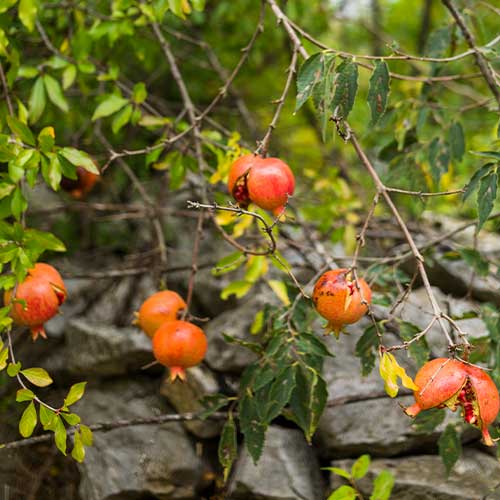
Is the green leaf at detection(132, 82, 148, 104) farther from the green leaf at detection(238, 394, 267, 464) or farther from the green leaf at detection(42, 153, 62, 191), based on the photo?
the green leaf at detection(238, 394, 267, 464)

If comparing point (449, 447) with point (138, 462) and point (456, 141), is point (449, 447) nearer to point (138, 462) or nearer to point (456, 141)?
point (456, 141)

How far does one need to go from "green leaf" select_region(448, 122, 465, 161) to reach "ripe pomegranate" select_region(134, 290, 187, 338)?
3.19ft

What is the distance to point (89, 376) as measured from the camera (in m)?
2.48

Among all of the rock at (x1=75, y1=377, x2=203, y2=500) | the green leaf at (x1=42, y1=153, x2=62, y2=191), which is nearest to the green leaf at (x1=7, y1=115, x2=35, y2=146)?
the green leaf at (x1=42, y1=153, x2=62, y2=191)

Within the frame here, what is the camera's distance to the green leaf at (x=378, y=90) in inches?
56.7

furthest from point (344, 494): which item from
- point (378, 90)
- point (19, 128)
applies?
point (19, 128)

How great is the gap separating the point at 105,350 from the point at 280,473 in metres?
0.76

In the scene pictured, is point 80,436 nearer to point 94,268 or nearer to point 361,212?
point 94,268

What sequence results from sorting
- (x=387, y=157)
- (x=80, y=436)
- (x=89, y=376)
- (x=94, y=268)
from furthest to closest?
(x=94, y=268) < (x=89, y=376) < (x=387, y=157) < (x=80, y=436)

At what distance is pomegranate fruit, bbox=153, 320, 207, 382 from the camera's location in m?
1.58

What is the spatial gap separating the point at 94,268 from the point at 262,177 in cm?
170

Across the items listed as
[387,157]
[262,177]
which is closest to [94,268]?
[387,157]

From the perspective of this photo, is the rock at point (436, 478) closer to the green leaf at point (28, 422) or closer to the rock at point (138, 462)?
the rock at point (138, 462)

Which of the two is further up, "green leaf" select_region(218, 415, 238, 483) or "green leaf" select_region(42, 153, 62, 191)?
"green leaf" select_region(42, 153, 62, 191)
